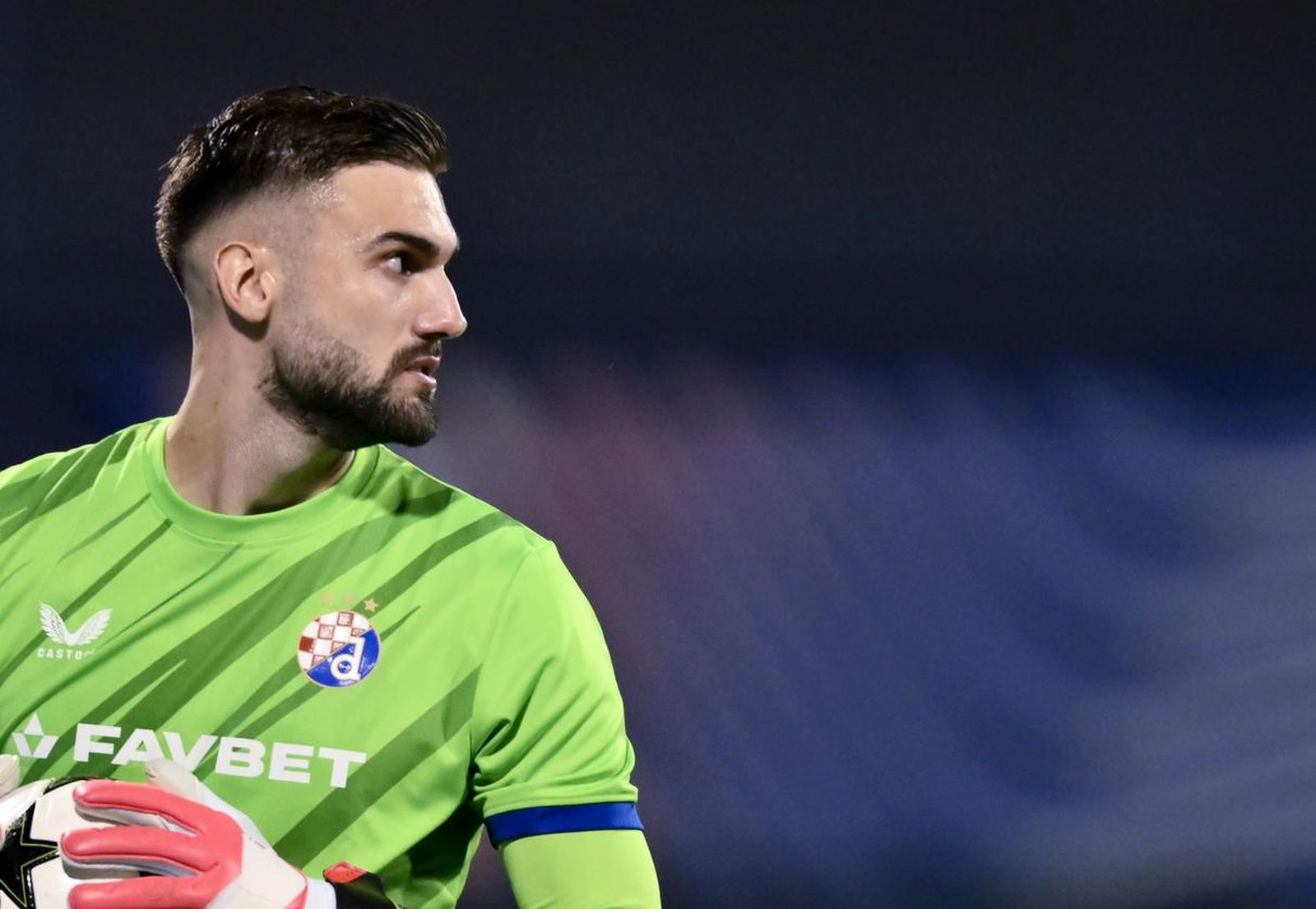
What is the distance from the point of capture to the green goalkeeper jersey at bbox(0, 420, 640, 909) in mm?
1330

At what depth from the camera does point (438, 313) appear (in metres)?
1.38

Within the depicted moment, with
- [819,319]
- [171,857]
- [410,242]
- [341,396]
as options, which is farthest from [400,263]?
[819,319]

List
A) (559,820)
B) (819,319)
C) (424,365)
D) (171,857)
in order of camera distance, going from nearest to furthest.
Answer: (171,857) < (559,820) < (424,365) < (819,319)

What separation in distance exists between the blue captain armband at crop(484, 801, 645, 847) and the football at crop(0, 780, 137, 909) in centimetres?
30

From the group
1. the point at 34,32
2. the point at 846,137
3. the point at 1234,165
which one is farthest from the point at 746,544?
the point at 34,32

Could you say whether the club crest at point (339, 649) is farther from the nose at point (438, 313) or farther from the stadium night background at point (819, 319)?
the stadium night background at point (819, 319)

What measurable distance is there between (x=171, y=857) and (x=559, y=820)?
0.31m

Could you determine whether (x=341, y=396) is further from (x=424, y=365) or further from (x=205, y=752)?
(x=205, y=752)

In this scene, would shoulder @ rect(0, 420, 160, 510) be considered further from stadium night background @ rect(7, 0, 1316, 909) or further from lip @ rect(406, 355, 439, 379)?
stadium night background @ rect(7, 0, 1316, 909)

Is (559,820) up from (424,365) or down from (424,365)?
down

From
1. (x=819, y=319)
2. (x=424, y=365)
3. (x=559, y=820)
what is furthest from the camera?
(x=819, y=319)

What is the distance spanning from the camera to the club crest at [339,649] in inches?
53.6

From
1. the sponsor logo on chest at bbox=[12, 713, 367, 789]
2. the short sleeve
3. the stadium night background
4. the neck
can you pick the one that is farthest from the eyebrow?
the stadium night background

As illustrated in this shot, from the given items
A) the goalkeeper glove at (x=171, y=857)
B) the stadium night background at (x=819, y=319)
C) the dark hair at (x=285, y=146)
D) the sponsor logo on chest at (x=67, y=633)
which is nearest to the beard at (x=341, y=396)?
the dark hair at (x=285, y=146)
